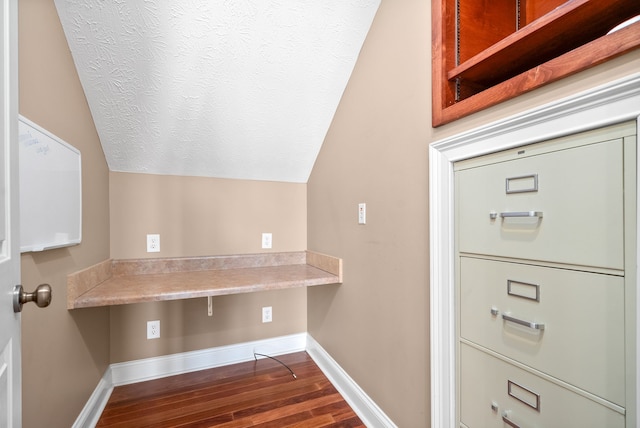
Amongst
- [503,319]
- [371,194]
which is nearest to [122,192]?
[371,194]

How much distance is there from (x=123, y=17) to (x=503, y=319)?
1.92 metres

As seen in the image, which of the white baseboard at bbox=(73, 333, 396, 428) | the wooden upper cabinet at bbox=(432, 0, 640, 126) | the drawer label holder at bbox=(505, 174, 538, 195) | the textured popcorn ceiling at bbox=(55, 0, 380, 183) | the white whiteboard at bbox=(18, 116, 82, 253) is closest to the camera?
the wooden upper cabinet at bbox=(432, 0, 640, 126)

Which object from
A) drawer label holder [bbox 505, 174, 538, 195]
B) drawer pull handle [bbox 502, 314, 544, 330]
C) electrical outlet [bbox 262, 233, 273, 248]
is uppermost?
drawer label holder [bbox 505, 174, 538, 195]

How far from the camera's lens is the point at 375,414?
148cm

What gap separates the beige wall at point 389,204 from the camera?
118cm

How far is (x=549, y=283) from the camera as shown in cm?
79

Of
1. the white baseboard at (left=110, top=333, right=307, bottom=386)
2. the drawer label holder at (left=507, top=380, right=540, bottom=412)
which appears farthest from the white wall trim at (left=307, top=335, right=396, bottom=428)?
the drawer label holder at (left=507, top=380, right=540, bottom=412)

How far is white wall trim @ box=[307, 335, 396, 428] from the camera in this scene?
1.47 m

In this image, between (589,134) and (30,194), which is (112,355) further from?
(589,134)

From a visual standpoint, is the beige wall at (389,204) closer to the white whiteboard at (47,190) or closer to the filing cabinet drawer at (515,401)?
the filing cabinet drawer at (515,401)

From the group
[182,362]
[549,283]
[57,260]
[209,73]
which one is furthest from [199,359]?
[549,283]

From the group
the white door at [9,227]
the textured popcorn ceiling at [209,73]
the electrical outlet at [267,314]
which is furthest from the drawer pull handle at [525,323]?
the electrical outlet at [267,314]

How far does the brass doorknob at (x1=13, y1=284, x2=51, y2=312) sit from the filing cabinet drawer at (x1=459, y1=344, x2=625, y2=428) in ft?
4.09

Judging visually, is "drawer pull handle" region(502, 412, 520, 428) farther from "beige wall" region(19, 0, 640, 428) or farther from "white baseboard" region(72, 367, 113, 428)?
"white baseboard" region(72, 367, 113, 428)
